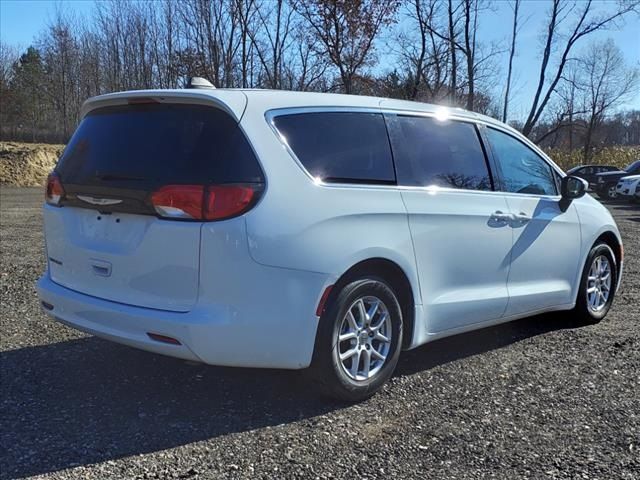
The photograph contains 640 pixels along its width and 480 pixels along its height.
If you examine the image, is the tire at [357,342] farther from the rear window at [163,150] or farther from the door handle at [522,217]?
the door handle at [522,217]

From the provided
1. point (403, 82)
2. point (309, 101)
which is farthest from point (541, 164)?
point (403, 82)

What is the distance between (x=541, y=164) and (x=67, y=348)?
4124 millimetres

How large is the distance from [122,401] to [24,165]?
1150 inches

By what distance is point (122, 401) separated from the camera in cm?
376

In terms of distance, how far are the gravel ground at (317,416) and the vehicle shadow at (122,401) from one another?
0.04 feet

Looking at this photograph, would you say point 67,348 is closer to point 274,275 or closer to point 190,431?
point 190,431

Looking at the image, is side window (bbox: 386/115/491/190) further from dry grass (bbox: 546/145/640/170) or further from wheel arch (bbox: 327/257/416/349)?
dry grass (bbox: 546/145/640/170)

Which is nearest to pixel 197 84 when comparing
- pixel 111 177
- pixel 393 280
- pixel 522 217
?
pixel 111 177

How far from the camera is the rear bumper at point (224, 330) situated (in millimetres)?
3229

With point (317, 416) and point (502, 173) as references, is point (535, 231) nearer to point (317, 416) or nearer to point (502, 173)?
point (502, 173)

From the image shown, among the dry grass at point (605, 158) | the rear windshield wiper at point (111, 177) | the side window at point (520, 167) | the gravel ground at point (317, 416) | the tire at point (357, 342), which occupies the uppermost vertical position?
the dry grass at point (605, 158)

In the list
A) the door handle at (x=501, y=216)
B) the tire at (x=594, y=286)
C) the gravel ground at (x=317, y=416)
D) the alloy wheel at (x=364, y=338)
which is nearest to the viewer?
the gravel ground at (x=317, y=416)

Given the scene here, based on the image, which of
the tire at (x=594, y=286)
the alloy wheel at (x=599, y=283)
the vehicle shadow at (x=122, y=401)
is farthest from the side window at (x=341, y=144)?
the alloy wheel at (x=599, y=283)

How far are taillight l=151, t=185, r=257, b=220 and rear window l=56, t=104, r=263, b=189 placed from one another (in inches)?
1.6
